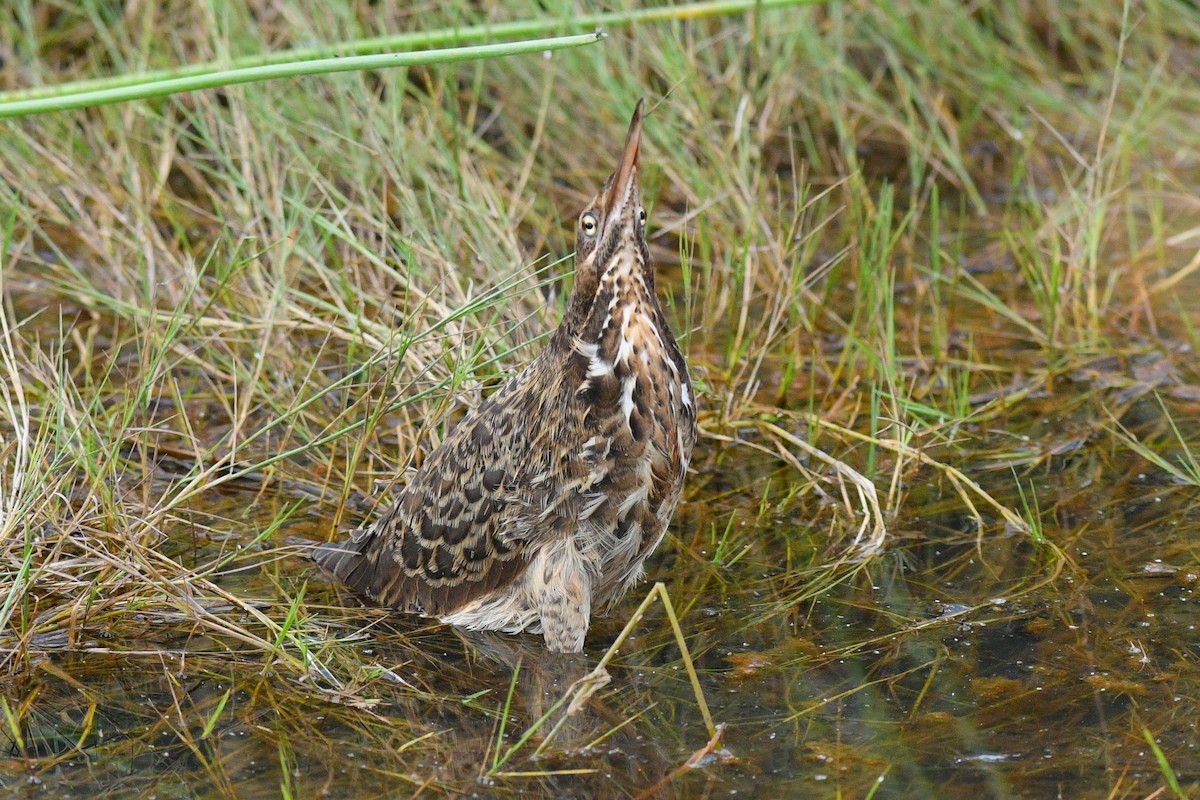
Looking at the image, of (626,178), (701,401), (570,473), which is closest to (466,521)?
(570,473)

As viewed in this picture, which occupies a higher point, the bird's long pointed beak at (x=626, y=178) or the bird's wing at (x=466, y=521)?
the bird's long pointed beak at (x=626, y=178)

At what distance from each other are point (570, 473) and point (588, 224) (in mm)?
660

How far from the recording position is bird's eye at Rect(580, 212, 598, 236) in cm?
394

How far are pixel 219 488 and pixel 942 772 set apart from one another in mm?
2600

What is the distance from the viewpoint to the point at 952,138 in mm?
7172

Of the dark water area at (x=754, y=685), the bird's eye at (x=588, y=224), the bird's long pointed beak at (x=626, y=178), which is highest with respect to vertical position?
the bird's long pointed beak at (x=626, y=178)

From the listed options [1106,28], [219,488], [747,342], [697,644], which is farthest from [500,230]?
[1106,28]

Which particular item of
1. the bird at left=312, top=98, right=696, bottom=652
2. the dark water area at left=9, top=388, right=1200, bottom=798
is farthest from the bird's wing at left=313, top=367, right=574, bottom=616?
the dark water area at left=9, top=388, right=1200, bottom=798

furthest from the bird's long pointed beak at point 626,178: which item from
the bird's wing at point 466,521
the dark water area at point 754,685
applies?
the dark water area at point 754,685

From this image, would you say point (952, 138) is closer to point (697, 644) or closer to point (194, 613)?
point (697, 644)

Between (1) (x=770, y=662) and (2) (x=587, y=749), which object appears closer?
(2) (x=587, y=749)

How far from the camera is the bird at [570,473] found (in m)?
3.94

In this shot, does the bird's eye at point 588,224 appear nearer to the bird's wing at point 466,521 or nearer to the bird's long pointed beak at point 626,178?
the bird's long pointed beak at point 626,178

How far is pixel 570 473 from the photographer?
13.2 ft
